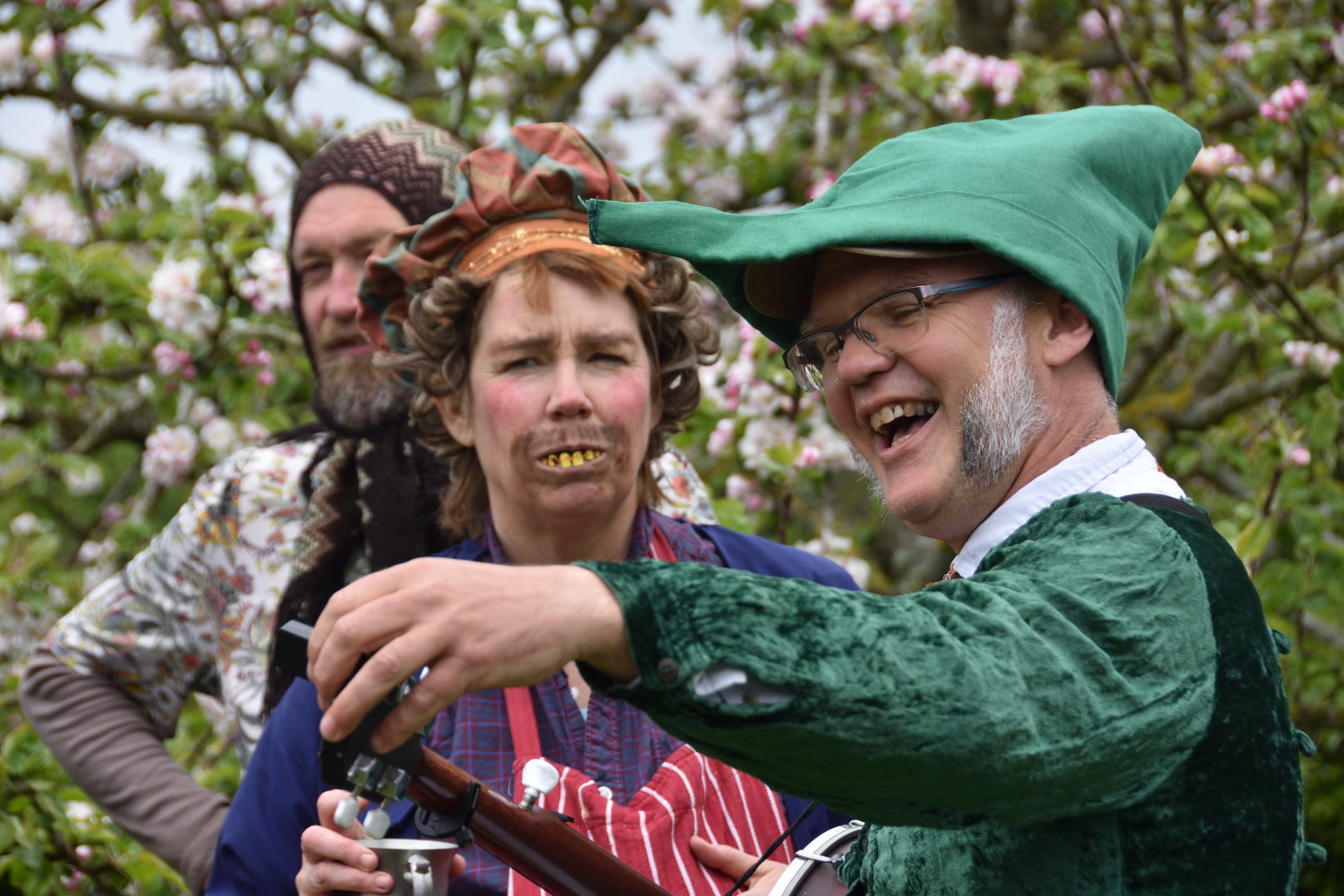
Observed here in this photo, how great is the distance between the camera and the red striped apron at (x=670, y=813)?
1.89 m

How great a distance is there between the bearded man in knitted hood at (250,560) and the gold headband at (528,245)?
1.97 ft

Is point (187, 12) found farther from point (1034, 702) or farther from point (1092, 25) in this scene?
point (1034, 702)

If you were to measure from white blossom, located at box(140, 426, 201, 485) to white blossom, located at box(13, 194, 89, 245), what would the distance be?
4.41 feet

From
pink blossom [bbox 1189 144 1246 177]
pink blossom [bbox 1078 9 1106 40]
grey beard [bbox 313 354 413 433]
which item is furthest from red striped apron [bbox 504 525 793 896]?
pink blossom [bbox 1078 9 1106 40]

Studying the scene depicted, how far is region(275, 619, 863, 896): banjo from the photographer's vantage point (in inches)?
47.8

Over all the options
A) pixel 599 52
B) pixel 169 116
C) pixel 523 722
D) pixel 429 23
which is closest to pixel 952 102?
pixel 429 23

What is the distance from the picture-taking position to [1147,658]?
115 centimetres

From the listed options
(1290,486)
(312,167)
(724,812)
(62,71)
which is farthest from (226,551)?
(62,71)

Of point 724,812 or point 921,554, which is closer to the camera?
point 724,812

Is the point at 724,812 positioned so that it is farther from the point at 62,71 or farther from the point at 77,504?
the point at 77,504

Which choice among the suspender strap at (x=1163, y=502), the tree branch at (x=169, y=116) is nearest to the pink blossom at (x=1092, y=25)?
the tree branch at (x=169, y=116)

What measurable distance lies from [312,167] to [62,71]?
260cm

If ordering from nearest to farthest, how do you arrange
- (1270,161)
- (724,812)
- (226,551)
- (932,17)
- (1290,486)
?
1. (724,812)
2. (226,551)
3. (1290,486)
4. (1270,161)
5. (932,17)

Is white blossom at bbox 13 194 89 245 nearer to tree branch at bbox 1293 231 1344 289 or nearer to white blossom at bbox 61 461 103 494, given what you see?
white blossom at bbox 61 461 103 494
